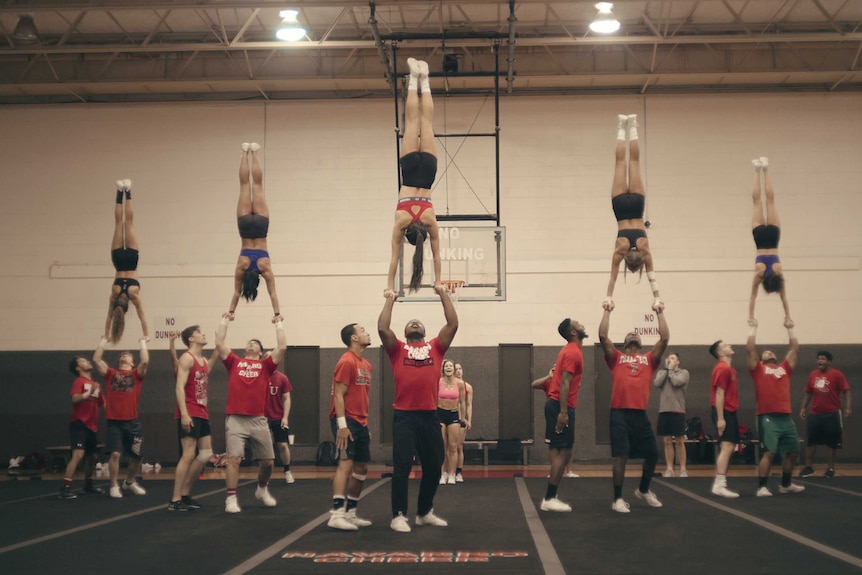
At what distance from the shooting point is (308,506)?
9680 millimetres

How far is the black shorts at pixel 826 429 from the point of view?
511 inches

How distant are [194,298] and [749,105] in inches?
464

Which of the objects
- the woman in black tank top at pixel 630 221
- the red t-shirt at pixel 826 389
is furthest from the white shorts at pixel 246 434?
the red t-shirt at pixel 826 389

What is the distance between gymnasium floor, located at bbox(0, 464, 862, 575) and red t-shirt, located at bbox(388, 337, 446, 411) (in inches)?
44.2

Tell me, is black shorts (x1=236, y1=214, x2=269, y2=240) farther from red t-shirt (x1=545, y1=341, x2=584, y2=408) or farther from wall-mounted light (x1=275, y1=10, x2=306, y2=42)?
wall-mounted light (x1=275, y1=10, x2=306, y2=42)

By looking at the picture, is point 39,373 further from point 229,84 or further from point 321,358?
point 229,84

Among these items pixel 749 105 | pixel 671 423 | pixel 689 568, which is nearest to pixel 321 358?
pixel 671 423

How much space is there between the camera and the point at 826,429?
12992 mm

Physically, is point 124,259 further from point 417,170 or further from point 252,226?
point 417,170

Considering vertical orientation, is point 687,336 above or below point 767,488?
above

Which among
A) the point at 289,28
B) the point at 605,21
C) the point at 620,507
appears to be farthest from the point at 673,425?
the point at 289,28

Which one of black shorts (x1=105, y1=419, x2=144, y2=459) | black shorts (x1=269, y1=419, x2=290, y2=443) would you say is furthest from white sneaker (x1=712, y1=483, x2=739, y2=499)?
black shorts (x1=105, y1=419, x2=144, y2=459)

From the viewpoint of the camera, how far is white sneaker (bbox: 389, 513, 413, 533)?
24.5 ft

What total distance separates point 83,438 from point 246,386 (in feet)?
12.4
